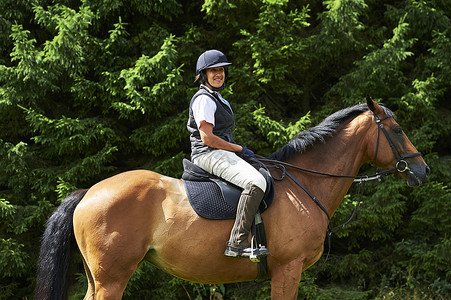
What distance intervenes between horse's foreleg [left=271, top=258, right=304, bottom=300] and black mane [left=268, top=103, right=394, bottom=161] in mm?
1108

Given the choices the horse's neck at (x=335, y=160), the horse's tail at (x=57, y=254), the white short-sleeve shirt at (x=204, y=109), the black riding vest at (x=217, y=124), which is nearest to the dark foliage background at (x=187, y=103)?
the horse's tail at (x=57, y=254)

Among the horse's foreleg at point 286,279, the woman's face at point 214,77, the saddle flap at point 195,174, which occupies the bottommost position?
the horse's foreleg at point 286,279

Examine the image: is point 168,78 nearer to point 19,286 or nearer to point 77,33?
point 77,33

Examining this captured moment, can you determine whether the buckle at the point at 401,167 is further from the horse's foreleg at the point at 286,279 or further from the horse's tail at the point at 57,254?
the horse's tail at the point at 57,254

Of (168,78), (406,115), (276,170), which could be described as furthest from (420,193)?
(168,78)

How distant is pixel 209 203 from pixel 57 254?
1525mm

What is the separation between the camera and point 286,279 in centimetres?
410

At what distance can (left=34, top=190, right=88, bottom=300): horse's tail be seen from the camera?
403 centimetres

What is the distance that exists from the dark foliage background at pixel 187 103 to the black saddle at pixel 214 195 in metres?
2.94

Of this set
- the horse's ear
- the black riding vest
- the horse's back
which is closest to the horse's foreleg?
the horse's back

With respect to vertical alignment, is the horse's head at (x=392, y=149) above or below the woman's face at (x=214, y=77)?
below

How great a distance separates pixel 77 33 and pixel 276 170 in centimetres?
411

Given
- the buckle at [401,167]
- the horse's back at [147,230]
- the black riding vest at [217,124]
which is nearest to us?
the horse's back at [147,230]

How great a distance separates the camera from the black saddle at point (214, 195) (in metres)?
4.09
